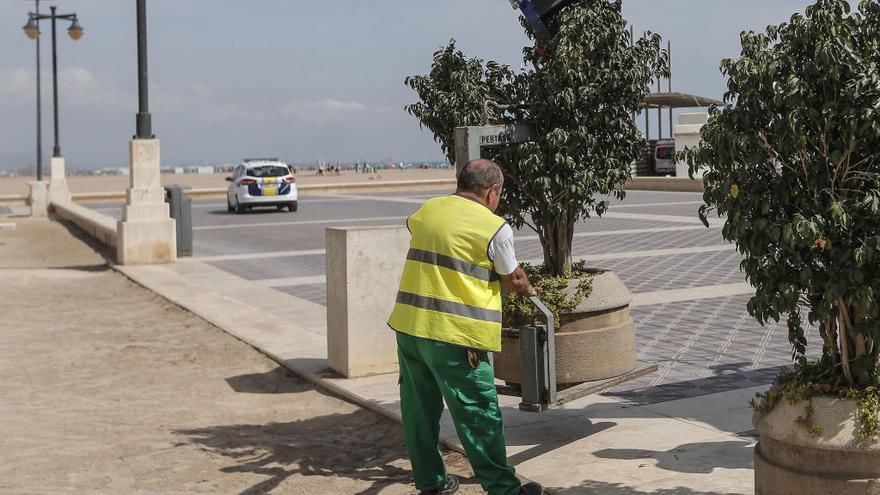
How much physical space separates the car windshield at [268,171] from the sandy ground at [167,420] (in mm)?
18490

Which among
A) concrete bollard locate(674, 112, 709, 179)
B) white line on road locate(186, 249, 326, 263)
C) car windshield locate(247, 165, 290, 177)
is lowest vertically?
white line on road locate(186, 249, 326, 263)

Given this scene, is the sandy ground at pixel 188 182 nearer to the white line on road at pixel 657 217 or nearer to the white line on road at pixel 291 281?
the white line on road at pixel 657 217

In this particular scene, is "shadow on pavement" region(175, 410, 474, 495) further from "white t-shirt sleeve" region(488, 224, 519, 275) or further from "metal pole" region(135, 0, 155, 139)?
"metal pole" region(135, 0, 155, 139)

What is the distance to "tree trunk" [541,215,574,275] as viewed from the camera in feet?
21.9

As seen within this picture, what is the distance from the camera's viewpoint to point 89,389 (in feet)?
26.7

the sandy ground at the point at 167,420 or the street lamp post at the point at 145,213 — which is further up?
the street lamp post at the point at 145,213

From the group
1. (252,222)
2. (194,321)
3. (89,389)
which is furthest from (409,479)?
(252,222)

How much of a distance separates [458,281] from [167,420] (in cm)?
323

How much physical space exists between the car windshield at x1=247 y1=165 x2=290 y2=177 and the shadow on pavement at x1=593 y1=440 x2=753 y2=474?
25331 millimetres

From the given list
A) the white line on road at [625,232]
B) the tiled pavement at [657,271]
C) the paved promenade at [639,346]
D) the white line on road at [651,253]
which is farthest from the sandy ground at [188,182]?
the white line on road at [651,253]

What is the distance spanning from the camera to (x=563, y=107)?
6.20 m

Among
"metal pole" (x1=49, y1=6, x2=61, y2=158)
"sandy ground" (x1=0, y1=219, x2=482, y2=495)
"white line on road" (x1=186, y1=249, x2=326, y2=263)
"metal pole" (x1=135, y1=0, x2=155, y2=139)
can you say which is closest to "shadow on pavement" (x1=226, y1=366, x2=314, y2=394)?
"sandy ground" (x1=0, y1=219, x2=482, y2=495)

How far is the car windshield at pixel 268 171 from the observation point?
30.2 meters

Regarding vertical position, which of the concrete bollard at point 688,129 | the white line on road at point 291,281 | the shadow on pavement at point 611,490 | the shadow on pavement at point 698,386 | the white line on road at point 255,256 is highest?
the concrete bollard at point 688,129
